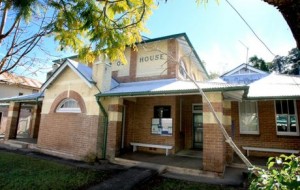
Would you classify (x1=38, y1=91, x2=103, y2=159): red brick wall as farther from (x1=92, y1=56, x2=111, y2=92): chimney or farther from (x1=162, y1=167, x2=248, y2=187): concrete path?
(x1=162, y1=167, x2=248, y2=187): concrete path

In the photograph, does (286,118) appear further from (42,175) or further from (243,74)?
(42,175)

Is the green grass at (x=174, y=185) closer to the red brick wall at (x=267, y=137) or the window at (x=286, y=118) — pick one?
the red brick wall at (x=267, y=137)

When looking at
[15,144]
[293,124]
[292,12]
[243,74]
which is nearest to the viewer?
[292,12]

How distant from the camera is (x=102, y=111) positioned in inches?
434

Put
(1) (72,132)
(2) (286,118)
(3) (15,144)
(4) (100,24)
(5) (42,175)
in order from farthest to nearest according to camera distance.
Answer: (3) (15,144) < (1) (72,132) < (2) (286,118) < (5) (42,175) < (4) (100,24)

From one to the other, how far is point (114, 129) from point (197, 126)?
209 inches

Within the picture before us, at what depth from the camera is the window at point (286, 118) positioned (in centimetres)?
1075

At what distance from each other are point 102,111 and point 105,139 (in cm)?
148

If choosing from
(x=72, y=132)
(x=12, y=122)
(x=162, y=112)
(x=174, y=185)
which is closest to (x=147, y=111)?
(x=162, y=112)

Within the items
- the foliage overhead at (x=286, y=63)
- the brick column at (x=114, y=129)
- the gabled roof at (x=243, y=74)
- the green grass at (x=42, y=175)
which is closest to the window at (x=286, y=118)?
the gabled roof at (x=243, y=74)

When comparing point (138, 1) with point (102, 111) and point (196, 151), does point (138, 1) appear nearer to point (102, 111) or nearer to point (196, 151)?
point (102, 111)

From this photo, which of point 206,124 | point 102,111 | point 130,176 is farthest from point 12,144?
point 206,124

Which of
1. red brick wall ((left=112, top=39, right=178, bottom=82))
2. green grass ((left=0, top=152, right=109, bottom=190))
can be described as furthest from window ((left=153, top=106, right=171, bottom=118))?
green grass ((left=0, top=152, right=109, bottom=190))

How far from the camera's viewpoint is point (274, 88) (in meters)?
10.8
